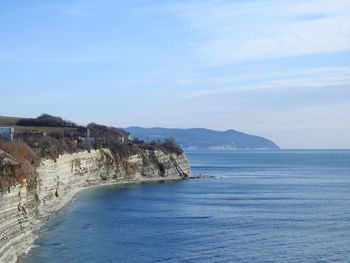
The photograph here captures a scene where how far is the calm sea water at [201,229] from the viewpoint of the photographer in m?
36.5

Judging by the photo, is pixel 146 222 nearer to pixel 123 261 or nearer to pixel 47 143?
pixel 123 261

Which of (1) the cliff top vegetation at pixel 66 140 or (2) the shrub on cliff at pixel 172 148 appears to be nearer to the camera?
(1) the cliff top vegetation at pixel 66 140

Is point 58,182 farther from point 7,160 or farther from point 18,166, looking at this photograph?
point 7,160

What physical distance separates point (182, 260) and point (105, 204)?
30.7 meters

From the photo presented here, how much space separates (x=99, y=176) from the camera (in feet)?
309

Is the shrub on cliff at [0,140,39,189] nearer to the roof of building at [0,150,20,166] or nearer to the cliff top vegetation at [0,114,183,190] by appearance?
the cliff top vegetation at [0,114,183,190]

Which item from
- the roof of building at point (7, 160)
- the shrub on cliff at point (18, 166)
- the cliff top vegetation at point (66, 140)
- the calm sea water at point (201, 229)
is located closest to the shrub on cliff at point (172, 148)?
the cliff top vegetation at point (66, 140)

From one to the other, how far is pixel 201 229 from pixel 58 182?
28170 mm

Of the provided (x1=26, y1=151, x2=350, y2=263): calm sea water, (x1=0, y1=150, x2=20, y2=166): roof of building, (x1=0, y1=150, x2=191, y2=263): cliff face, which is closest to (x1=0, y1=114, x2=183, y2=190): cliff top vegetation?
(x1=0, y1=150, x2=191, y2=263): cliff face

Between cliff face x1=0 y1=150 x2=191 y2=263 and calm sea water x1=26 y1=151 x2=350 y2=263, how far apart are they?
157 cm

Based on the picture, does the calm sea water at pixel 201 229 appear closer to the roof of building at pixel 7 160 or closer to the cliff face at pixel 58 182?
the cliff face at pixel 58 182

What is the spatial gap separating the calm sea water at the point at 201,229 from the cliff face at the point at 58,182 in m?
1.57

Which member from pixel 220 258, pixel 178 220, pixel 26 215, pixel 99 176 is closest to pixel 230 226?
pixel 178 220

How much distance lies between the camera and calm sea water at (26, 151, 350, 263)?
36531mm
